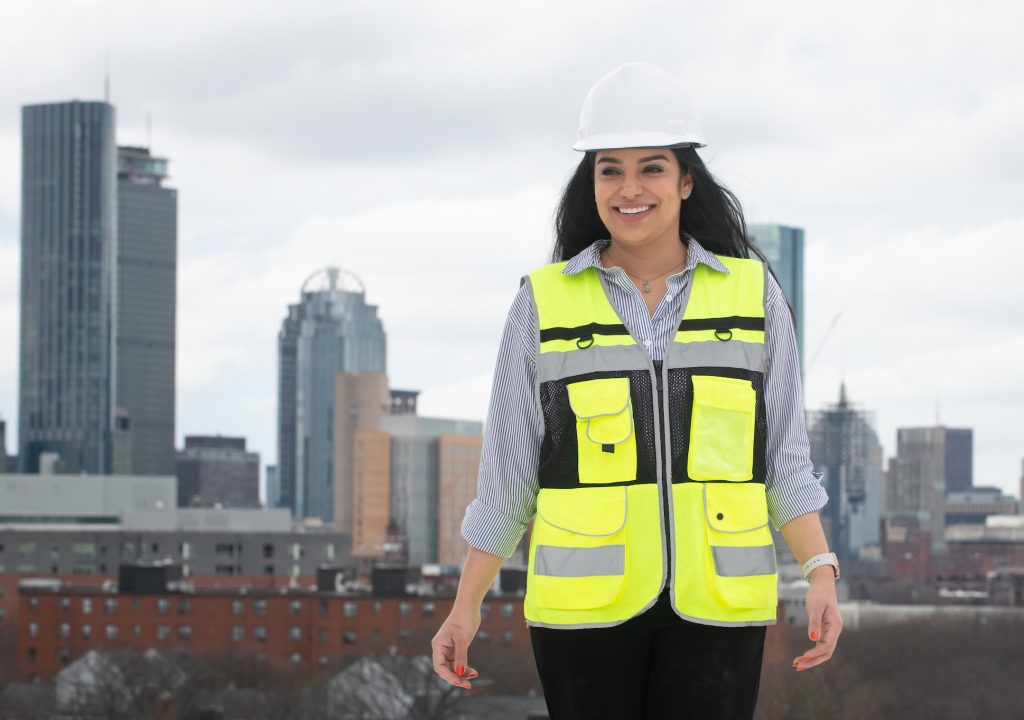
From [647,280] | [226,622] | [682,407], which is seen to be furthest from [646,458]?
[226,622]

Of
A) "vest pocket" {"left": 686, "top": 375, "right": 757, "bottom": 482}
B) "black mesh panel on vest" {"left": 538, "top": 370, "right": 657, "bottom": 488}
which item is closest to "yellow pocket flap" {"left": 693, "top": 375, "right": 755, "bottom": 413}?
"vest pocket" {"left": 686, "top": 375, "right": 757, "bottom": 482}

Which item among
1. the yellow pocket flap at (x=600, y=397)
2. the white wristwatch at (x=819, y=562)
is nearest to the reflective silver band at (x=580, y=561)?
the yellow pocket flap at (x=600, y=397)

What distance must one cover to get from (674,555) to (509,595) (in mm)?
102259

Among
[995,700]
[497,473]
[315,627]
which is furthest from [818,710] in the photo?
[497,473]

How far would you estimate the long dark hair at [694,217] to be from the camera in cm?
523

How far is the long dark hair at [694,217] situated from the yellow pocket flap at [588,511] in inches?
36.9

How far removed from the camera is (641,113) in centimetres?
492

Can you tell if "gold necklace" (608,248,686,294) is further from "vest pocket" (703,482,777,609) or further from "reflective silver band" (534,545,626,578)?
"reflective silver band" (534,545,626,578)

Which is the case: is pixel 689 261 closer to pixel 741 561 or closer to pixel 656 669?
pixel 741 561

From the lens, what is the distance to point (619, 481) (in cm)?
462

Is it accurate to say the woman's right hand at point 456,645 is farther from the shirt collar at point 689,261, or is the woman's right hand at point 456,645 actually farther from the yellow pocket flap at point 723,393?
the shirt collar at point 689,261

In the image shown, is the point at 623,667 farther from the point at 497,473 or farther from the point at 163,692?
the point at 163,692

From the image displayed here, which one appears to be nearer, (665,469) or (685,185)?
(665,469)

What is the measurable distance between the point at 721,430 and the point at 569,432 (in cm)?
40
